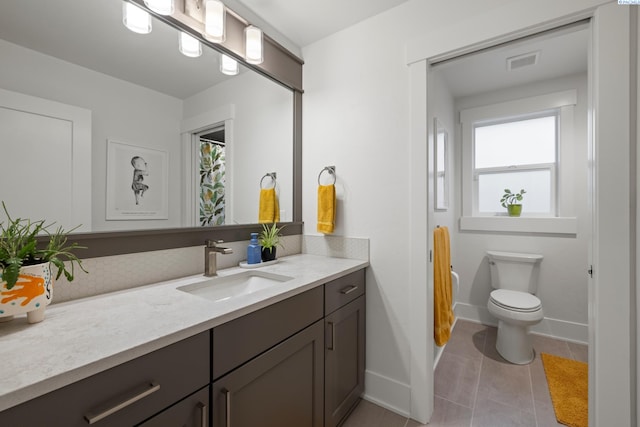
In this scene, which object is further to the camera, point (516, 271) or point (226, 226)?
point (516, 271)

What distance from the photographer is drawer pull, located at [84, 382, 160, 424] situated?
1.90 feet

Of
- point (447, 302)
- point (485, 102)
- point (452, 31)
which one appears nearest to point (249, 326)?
point (447, 302)

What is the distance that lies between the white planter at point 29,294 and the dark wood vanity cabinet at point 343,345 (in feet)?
3.27

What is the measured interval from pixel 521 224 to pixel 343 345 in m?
2.19

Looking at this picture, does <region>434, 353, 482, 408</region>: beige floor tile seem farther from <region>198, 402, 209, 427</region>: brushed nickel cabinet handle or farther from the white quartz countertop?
<region>198, 402, 209, 427</region>: brushed nickel cabinet handle

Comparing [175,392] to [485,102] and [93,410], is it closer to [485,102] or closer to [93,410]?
[93,410]

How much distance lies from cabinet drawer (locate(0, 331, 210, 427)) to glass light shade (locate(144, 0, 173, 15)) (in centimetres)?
136

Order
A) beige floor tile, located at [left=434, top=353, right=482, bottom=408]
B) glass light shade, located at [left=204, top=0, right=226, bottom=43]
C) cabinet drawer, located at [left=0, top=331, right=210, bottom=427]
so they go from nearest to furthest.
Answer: cabinet drawer, located at [left=0, top=331, right=210, bottom=427] < glass light shade, located at [left=204, top=0, right=226, bottom=43] < beige floor tile, located at [left=434, top=353, right=482, bottom=408]

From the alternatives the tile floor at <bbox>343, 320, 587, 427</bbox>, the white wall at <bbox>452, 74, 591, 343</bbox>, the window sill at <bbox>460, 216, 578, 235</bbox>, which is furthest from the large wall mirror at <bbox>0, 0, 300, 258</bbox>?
the white wall at <bbox>452, 74, 591, 343</bbox>

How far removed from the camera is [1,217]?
2.88 feet

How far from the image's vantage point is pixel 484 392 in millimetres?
1754

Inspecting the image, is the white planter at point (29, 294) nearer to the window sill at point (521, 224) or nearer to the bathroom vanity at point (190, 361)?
the bathroom vanity at point (190, 361)

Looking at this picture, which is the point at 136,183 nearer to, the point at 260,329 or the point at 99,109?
the point at 99,109

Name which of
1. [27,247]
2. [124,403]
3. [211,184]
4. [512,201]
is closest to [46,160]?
[27,247]
